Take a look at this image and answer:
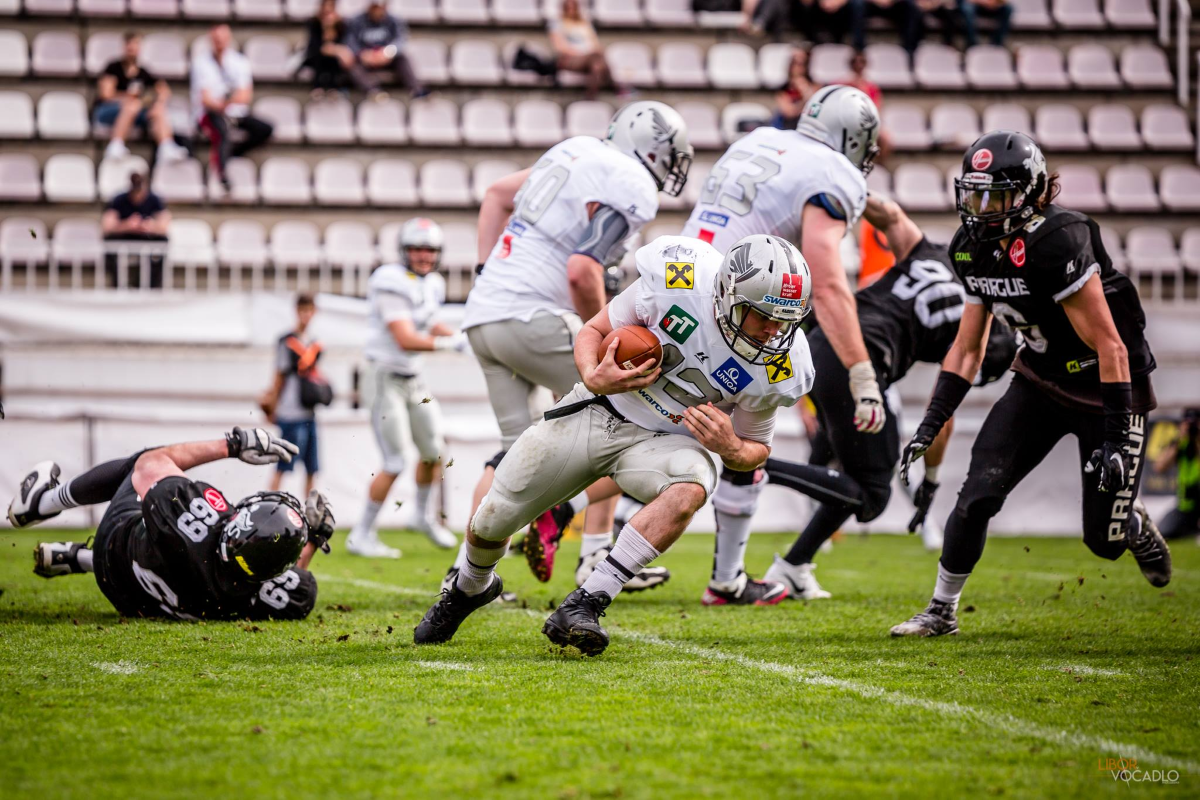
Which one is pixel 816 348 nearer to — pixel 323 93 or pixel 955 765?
pixel 955 765

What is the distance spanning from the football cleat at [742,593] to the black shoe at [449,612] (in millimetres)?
1644

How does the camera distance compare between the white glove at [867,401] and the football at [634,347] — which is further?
the white glove at [867,401]

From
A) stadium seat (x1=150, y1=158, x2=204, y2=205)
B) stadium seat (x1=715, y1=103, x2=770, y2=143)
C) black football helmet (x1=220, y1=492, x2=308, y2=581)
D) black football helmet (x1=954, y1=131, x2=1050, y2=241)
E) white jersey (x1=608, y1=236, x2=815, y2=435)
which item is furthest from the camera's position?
stadium seat (x1=715, y1=103, x2=770, y2=143)

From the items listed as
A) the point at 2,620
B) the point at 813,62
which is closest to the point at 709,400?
the point at 2,620

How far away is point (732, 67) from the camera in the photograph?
15.8 m

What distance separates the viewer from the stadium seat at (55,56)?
14914mm

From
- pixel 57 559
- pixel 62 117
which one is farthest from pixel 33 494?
pixel 62 117

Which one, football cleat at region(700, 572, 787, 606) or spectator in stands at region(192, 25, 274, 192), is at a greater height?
spectator in stands at region(192, 25, 274, 192)

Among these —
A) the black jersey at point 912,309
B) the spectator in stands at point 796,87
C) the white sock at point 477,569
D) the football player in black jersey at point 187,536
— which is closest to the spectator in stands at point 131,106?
the spectator in stands at point 796,87

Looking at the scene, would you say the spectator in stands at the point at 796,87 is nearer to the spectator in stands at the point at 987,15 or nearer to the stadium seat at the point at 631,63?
the stadium seat at the point at 631,63

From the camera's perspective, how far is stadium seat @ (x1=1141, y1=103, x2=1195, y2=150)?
15.6 meters

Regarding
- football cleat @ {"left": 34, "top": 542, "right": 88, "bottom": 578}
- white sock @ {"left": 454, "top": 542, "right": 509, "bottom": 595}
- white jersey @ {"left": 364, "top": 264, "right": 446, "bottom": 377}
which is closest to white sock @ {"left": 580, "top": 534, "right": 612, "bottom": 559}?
white sock @ {"left": 454, "top": 542, "right": 509, "bottom": 595}

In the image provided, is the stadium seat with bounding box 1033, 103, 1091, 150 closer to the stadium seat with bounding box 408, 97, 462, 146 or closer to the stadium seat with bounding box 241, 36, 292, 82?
the stadium seat with bounding box 408, 97, 462, 146

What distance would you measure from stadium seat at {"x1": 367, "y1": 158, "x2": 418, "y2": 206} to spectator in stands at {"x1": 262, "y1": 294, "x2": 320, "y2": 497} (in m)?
4.54
